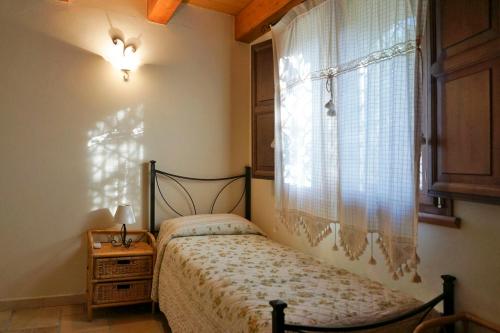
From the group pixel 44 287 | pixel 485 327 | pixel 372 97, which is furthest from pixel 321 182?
pixel 44 287

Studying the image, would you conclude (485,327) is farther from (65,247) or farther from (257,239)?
(65,247)

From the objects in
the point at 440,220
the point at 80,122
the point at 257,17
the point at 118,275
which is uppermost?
the point at 257,17

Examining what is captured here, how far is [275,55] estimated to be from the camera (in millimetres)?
2791

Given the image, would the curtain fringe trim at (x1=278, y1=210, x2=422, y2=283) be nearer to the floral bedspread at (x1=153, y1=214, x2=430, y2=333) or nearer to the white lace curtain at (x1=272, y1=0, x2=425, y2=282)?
the white lace curtain at (x1=272, y1=0, x2=425, y2=282)

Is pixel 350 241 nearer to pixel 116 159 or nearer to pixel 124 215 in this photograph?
pixel 124 215

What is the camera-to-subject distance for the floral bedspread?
4.85 ft

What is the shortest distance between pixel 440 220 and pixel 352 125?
2.11ft

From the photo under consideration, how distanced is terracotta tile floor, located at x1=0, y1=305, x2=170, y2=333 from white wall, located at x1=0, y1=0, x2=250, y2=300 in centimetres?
18

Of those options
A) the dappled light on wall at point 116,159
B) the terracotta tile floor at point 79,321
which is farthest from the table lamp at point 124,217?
the terracotta tile floor at point 79,321

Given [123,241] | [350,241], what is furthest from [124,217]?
[350,241]

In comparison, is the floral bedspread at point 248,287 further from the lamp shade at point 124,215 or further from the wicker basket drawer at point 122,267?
the lamp shade at point 124,215

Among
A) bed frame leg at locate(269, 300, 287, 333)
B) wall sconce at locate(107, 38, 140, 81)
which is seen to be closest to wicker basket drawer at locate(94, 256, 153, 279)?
wall sconce at locate(107, 38, 140, 81)

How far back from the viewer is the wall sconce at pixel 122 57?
305 centimetres

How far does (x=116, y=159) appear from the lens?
10.0 ft
